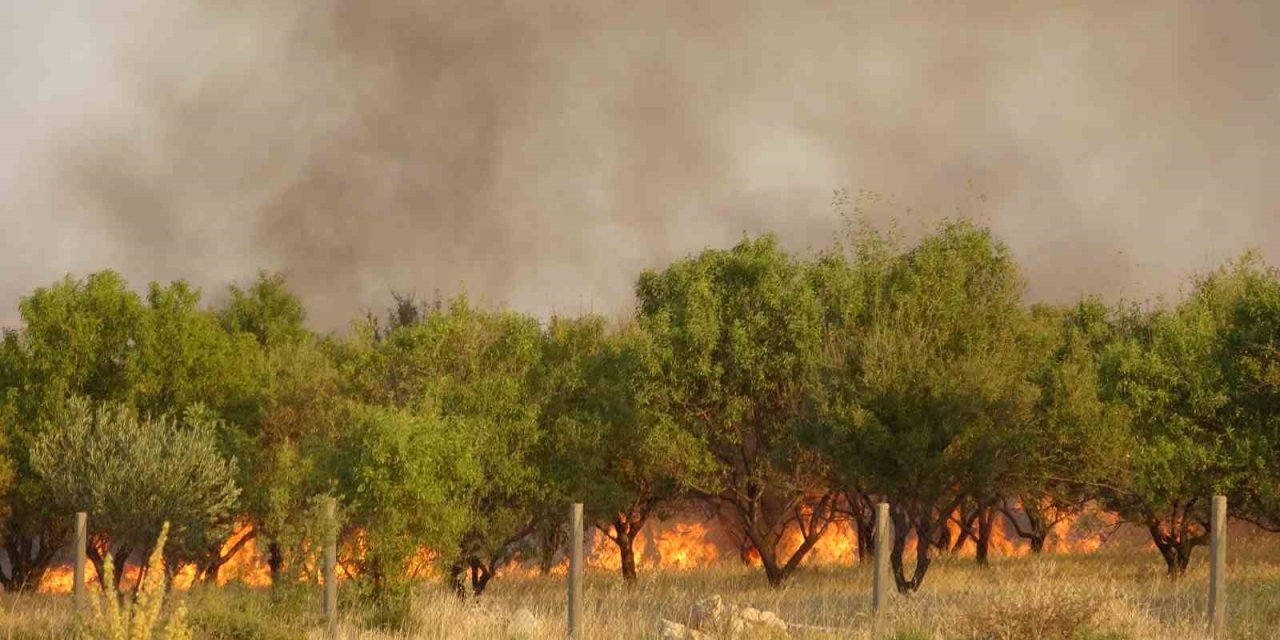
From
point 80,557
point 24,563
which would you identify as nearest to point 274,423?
point 24,563

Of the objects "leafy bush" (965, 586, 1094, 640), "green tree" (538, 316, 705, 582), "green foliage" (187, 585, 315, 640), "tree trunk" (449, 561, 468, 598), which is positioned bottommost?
"tree trunk" (449, 561, 468, 598)

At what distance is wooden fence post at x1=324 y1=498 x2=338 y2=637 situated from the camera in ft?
68.3

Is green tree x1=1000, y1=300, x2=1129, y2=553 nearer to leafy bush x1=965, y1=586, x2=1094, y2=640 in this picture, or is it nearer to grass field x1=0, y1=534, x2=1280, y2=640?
grass field x1=0, y1=534, x2=1280, y2=640

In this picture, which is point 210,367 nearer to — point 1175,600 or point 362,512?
point 362,512

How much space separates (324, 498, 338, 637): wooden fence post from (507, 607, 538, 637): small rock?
103 inches

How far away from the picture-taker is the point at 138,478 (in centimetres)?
3017

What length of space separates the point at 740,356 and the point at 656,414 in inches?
95.3

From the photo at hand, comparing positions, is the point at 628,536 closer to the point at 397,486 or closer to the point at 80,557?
the point at 397,486

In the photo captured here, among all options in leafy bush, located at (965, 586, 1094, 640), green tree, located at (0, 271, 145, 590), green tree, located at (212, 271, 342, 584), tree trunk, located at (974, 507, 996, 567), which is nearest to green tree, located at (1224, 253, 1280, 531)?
leafy bush, located at (965, 586, 1094, 640)

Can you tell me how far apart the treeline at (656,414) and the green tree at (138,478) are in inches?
3.3

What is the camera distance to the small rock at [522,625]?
19938mm

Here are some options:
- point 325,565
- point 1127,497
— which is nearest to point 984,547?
point 1127,497

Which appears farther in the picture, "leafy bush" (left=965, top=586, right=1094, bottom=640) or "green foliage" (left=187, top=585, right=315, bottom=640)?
"green foliage" (left=187, top=585, right=315, bottom=640)

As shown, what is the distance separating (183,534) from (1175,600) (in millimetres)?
A: 21460
